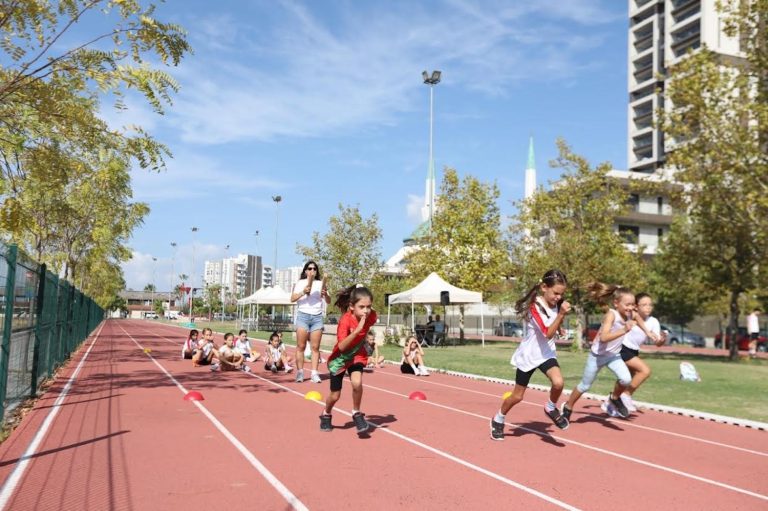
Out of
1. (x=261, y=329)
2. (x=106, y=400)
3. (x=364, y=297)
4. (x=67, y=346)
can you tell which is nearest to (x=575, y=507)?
(x=364, y=297)

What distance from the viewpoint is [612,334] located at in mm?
8000

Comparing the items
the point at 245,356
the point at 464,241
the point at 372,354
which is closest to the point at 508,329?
the point at 464,241

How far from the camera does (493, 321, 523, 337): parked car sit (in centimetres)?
6021

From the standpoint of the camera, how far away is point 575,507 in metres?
4.75

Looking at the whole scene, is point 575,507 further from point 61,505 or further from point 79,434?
point 79,434

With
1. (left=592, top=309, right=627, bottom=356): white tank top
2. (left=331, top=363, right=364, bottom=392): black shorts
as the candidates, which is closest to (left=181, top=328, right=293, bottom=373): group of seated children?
(left=331, top=363, right=364, bottom=392): black shorts

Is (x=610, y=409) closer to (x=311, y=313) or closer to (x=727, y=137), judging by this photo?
(x=311, y=313)


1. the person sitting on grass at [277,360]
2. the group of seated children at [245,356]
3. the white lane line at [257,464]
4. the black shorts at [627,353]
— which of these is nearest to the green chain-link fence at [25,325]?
the white lane line at [257,464]

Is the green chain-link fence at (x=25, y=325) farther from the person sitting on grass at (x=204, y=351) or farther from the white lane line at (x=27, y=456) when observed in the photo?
the person sitting on grass at (x=204, y=351)

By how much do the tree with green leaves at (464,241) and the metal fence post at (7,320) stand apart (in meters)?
29.4

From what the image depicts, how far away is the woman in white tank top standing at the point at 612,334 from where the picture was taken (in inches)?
317

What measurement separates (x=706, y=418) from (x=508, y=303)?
52.6 metres

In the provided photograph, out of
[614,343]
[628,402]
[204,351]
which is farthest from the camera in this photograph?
[204,351]

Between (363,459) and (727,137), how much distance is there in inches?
863
